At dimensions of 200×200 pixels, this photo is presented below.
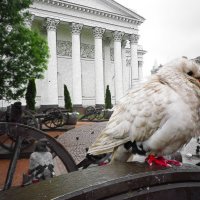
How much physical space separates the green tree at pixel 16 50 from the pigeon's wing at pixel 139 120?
15787 millimetres

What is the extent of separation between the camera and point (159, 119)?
208 centimetres

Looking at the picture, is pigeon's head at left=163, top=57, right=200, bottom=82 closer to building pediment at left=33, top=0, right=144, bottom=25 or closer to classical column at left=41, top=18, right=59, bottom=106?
classical column at left=41, top=18, right=59, bottom=106

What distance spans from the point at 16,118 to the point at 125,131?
30.4 feet

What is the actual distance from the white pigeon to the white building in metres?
35.6

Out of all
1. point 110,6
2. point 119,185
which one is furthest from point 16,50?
point 110,6

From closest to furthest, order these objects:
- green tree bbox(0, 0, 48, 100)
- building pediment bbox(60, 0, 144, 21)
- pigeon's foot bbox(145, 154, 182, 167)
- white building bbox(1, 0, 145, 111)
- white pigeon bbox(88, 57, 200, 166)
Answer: pigeon's foot bbox(145, 154, 182, 167), white pigeon bbox(88, 57, 200, 166), green tree bbox(0, 0, 48, 100), white building bbox(1, 0, 145, 111), building pediment bbox(60, 0, 144, 21)

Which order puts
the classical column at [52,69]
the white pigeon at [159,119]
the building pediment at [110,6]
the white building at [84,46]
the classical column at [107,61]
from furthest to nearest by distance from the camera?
the classical column at [107,61]
the building pediment at [110,6]
the white building at [84,46]
the classical column at [52,69]
the white pigeon at [159,119]

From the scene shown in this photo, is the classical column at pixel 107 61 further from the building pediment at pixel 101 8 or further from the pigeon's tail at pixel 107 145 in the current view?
the pigeon's tail at pixel 107 145

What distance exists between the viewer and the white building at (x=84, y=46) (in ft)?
124

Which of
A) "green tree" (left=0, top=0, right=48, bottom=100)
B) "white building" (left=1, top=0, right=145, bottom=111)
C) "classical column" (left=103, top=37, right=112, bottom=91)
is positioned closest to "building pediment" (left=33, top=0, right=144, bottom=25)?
"white building" (left=1, top=0, right=145, bottom=111)

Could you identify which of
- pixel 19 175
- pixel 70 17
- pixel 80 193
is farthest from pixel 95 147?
pixel 70 17

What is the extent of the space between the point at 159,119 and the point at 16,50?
16.8 meters

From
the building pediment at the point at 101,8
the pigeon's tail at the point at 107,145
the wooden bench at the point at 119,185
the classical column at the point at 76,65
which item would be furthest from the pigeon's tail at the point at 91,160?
the classical column at the point at 76,65

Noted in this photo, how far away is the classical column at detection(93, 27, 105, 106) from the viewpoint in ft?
135
